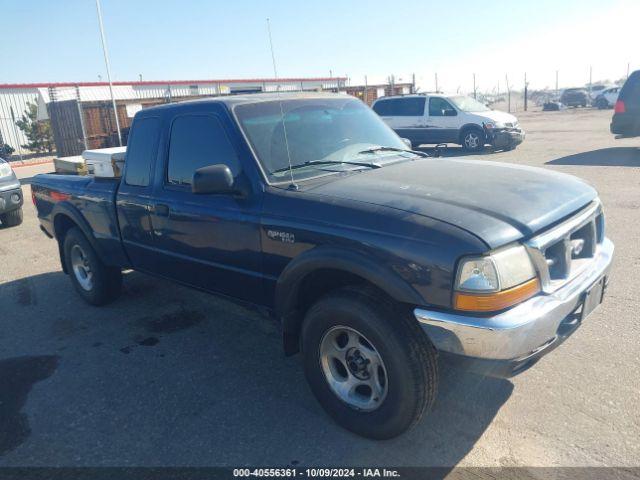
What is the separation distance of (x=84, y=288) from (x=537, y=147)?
569 inches

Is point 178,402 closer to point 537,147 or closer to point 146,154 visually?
point 146,154

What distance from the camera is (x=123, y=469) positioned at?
2.84 metres

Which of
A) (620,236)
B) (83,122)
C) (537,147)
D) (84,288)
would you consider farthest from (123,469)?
(83,122)

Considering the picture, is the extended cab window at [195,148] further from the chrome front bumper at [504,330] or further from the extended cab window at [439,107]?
the extended cab window at [439,107]

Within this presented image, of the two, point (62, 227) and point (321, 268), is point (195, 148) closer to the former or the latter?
point (321, 268)

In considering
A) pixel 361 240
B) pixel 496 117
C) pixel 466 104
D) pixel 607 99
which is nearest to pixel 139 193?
pixel 361 240

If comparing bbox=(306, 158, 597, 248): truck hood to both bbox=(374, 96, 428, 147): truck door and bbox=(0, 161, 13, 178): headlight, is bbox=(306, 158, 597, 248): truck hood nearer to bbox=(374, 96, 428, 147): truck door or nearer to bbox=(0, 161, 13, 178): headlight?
bbox=(0, 161, 13, 178): headlight

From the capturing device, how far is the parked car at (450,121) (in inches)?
610

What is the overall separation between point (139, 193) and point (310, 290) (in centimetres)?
192

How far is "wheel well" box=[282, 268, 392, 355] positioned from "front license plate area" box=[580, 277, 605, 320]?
1.15 m

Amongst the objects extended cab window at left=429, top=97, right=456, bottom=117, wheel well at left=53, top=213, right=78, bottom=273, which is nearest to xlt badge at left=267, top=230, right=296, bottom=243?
wheel well at left=53, top=213, right=78, bottom=273

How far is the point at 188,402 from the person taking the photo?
137 inches

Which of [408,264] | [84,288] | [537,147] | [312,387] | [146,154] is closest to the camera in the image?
[408,264]

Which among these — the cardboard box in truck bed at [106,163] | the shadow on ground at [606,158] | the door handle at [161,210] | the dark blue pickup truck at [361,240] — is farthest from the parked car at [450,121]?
the door handle at [161,210]
